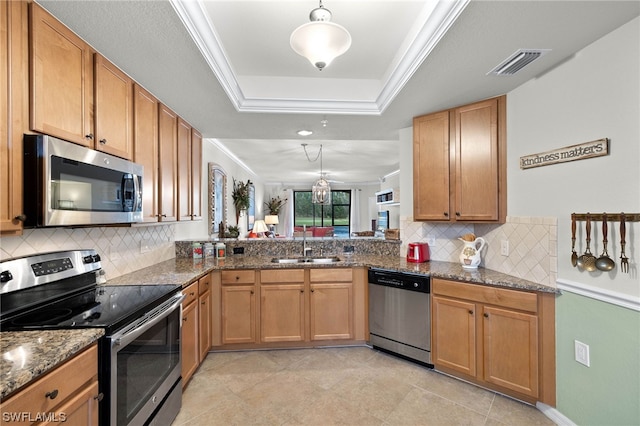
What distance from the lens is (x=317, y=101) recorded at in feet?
8.52

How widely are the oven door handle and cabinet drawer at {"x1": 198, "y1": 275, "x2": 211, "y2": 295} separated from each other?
20.3 inches

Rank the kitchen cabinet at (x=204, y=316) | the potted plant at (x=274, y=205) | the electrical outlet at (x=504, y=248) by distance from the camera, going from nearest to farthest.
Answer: the electrical outlet at (x=504, y=248) < the kitchen cabinet at (x=204, y=316) < the potted plant at (x=274, y=205)

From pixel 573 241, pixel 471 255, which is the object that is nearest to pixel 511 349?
pixel 471 255

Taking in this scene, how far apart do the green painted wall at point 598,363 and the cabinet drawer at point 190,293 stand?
263 centimetres

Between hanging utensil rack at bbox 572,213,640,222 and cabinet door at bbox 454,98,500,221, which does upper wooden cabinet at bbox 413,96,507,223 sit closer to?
cabinet door at bbox 454,98,500,221

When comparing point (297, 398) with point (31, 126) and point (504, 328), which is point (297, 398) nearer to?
point (504, 328)

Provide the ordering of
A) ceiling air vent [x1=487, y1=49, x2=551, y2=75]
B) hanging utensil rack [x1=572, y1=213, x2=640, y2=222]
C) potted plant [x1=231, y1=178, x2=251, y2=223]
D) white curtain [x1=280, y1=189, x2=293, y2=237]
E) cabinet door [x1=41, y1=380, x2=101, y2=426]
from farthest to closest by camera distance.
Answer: white curtain [x1=280, y1=189, x2=293, y2=237] < potted plant [x1=231, y1=178, x2=251, y2=223] < ceiling air vent [x1=487, y1=49, x2=551, y2=75] < hanging utensil rack [x1=572, y1=213, x2=640, y2=222] < cabinet door [x1=41, y1=380, x2=101, y2=426]

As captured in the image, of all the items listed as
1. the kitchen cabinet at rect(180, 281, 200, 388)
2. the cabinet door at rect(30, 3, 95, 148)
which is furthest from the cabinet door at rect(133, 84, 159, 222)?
the kitchen cabinet at rect(180, 281, 200, 388)

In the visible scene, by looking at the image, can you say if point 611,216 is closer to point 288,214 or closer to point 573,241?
point 573,241

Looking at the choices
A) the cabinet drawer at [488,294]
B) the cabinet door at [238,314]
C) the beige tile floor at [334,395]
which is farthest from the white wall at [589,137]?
the cabinet door at [238,314]

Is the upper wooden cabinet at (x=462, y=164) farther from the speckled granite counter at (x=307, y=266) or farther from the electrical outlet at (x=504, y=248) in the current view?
the speckled granite counter at (x=307, y=266)

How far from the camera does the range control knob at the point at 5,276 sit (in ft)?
4.37

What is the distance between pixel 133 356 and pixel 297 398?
4.02ft

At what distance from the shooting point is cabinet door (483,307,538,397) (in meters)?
1.97
